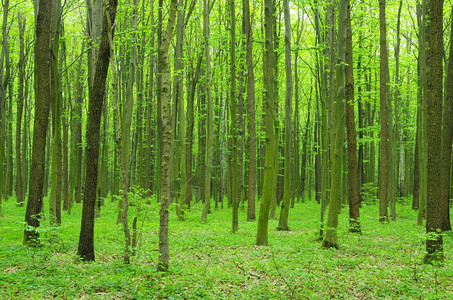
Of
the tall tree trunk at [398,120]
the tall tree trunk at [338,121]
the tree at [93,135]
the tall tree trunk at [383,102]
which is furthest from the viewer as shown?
the tall tree trunk at [398,120]

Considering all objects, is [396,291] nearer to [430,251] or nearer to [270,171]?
A: [430,251]

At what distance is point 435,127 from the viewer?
817 cm

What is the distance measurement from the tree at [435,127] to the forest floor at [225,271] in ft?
1.61

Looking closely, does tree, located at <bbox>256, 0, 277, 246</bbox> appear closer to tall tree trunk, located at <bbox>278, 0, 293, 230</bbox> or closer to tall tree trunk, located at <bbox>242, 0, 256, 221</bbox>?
tall tree trunk, located at <bbox>242, 0, 256, 221</bbox>

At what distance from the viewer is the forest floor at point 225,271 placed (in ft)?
19.7

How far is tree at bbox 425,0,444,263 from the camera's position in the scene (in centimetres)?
801

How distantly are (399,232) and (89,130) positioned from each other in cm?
1162

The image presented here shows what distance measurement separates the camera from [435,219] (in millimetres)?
8211

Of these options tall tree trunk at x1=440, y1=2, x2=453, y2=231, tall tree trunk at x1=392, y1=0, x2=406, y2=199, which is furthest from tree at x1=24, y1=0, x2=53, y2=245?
tall tree trunk at x1=392, y1=0, x2=406, y2=199

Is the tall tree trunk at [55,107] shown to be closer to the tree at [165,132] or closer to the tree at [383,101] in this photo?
the tree at [165,132]

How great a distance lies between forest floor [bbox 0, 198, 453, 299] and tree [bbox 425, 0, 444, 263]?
0.49m

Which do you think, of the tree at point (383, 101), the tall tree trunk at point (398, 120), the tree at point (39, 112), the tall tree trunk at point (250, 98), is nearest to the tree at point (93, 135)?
the tree at point (39, 112)

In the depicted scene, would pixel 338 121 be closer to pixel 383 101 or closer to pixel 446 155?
pixel 446 155

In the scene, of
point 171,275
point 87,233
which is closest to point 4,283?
point 87,233
